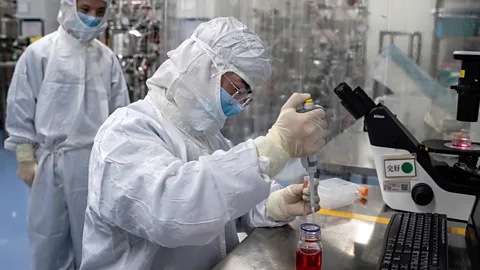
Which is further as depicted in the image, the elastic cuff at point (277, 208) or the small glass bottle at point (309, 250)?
the elastic cuff at point (277, 208)

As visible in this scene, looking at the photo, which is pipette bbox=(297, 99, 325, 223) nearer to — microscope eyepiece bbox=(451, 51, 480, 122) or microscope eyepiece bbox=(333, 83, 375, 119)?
microscope eyepiece bbox=(333, 83, 375, 119)

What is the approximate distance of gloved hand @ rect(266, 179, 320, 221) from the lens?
129 cm

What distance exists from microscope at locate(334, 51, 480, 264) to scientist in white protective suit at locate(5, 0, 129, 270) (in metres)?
1.26

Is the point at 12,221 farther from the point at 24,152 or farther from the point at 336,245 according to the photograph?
the point at 336,245

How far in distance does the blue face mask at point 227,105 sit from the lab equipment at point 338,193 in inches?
20.0

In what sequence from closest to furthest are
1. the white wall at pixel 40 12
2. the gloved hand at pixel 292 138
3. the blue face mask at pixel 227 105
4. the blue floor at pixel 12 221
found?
1. the gloved hand at pixel 292 138
2. the blue face mask at pixel 227 105
3. the blue floor at pixel 12 221
4. the white wall at pixel 40 12

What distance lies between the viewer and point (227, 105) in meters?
1.19

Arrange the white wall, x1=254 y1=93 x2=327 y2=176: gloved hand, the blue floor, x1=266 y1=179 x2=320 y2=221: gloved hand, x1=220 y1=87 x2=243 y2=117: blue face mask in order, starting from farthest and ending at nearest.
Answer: the white wall, the blue floor, x1=266 y1=179 x2=320 y2=221: gloved hand, x1=220 y1=87 x2=243 y2=117: blue face mask, x1=254 y1=93 x2=327 y2=176: gloved hand

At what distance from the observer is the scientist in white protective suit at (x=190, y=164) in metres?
0.96

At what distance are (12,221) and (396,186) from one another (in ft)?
9.19

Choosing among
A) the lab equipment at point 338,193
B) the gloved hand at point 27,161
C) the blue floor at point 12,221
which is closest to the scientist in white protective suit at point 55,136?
the gloved hand at point 27,161

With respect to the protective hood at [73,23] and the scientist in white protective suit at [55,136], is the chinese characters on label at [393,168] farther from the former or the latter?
the protective hood at [73,23]

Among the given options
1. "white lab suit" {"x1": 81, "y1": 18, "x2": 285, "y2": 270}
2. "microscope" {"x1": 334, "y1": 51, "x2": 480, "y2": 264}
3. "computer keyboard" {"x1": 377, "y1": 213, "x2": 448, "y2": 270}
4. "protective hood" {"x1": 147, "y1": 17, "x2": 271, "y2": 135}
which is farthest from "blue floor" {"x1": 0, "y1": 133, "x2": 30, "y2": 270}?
"computer keyboard" {"x1": 377, "y1": 213, "x2": 448, "y2": 270}

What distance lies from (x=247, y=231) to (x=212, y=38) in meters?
0.58
